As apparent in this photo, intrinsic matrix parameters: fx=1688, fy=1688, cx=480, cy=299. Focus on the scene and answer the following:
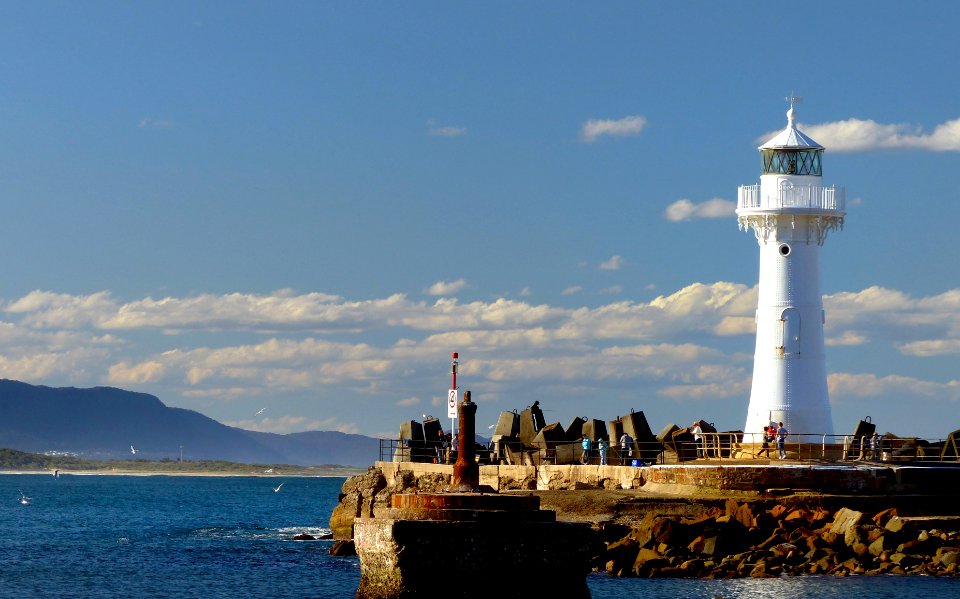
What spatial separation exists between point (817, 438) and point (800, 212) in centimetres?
525

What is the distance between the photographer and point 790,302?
39.1 m

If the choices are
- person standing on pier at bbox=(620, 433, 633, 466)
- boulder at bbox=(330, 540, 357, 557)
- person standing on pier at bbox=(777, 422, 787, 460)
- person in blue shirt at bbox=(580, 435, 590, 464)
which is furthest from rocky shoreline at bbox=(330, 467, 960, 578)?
boulder at bbox=(330, 540, 357, 557)

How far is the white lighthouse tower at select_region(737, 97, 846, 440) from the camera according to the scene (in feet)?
128

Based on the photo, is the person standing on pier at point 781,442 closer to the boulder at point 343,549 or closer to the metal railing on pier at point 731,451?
the metal railing on pier at point 731,451

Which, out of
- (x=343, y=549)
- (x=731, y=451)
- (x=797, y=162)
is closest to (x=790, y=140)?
(x=797, y=162)

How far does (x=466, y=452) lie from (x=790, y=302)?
20317mm

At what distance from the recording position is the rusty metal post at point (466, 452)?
19.9 m

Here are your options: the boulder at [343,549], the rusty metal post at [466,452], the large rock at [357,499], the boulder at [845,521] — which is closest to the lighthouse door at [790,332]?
the boulder at [845,521]

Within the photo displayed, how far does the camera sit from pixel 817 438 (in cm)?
3838

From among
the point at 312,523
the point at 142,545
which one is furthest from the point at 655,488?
the point at 312,523

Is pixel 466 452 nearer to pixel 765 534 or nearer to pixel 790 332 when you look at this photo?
pixel 765 534

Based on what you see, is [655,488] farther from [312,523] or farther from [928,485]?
[312,523]

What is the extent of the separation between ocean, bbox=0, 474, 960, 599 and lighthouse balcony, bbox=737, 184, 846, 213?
11.6 meters

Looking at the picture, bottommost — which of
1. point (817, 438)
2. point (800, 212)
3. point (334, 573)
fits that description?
point (334, 573)
